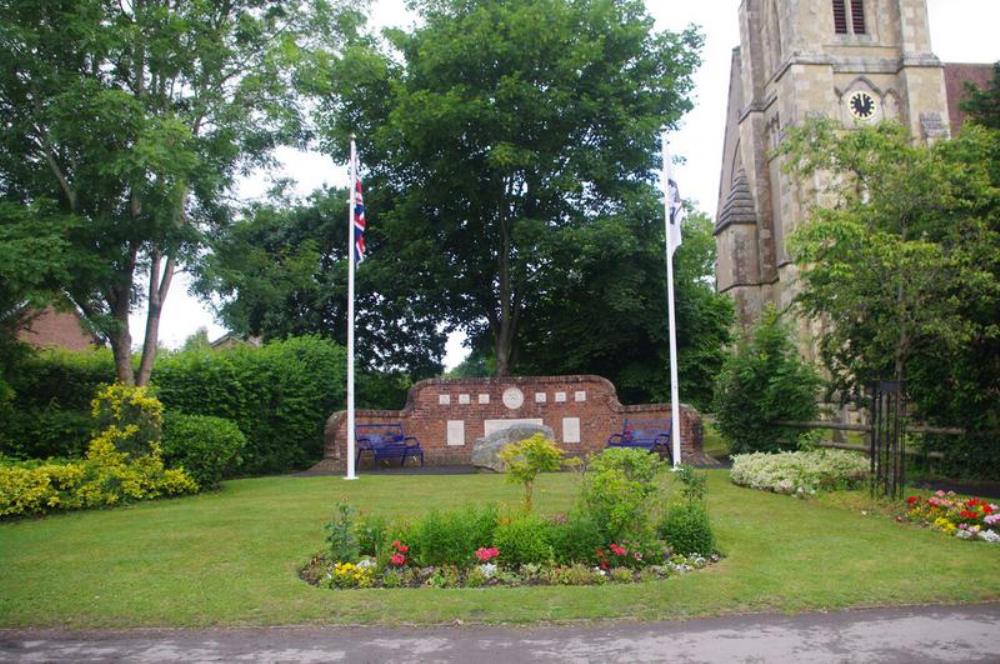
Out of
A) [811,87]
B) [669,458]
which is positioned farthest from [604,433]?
[811,87]

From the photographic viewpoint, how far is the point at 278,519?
1054 cm

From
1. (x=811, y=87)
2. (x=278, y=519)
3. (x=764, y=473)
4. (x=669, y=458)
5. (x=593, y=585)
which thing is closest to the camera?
(x=593, y=585)

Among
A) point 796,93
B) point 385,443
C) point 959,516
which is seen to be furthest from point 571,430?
point 796,93

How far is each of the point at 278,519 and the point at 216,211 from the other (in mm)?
8118

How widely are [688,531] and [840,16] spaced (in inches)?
1387

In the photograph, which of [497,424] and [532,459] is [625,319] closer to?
[497,424]

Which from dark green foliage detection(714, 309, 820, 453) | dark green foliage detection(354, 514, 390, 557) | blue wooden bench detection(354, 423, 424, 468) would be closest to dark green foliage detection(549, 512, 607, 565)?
dark green foliage detection(354, 514, 390, 557)

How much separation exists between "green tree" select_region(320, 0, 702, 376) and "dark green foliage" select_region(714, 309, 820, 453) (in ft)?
20.5

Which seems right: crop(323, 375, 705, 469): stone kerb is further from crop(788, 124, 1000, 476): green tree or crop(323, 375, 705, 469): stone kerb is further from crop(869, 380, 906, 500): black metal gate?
crop(869, 380, 906, 500): black metal gate

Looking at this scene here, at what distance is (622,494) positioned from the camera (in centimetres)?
772

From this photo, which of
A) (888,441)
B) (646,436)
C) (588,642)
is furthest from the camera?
(646,436)

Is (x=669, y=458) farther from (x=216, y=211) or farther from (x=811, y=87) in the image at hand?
(x=811, y=87)

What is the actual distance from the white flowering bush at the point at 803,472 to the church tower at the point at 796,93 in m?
19.1

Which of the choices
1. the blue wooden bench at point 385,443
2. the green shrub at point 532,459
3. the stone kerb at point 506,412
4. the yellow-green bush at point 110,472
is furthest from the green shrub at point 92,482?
the green shrub at point 532,459
